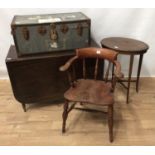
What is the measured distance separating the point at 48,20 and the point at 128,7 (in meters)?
0.99

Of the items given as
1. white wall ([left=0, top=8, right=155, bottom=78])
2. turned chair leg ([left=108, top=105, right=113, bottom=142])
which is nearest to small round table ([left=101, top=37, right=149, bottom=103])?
white wall ([left=0, top=8, right=155, bottom=78])

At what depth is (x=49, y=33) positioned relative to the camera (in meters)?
1.96

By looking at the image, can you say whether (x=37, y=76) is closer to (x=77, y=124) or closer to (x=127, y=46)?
(x=77, y=124)

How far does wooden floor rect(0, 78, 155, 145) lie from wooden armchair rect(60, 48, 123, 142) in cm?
13

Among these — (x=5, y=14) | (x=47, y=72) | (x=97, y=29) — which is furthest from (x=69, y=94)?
(x=5, y=14)

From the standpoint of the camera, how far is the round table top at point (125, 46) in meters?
2.05

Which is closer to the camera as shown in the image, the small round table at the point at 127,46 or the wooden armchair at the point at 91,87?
the wooden armchair at the point at 91,87

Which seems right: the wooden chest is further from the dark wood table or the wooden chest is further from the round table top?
the round table top

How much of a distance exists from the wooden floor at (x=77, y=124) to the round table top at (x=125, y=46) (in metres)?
0.63

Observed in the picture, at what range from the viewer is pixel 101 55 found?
75.5 inches

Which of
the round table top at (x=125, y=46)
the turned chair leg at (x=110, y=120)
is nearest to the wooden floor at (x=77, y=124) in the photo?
the turned chair leg at (x=110, y=120)

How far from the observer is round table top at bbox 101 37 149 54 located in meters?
2.05

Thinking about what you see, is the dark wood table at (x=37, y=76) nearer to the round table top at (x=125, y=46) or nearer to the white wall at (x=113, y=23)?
the round table top at (x=125, y=46)
